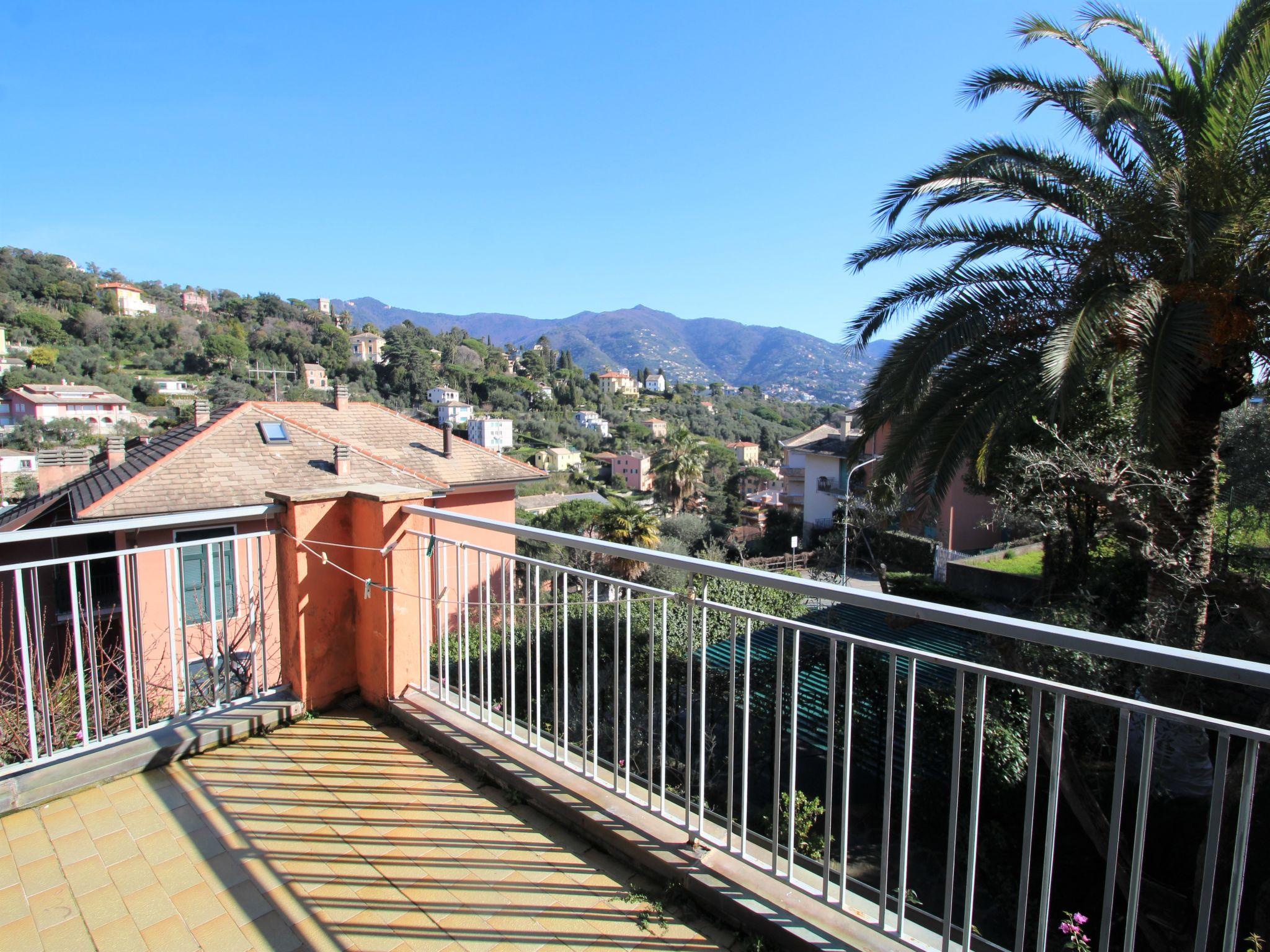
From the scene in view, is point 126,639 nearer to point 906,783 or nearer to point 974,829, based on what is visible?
point 906,783

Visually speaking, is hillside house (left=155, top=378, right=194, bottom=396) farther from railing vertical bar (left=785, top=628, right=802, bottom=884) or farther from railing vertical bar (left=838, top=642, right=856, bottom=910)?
railing vertical bar (left=838, top=642, right=856, bottom=910)

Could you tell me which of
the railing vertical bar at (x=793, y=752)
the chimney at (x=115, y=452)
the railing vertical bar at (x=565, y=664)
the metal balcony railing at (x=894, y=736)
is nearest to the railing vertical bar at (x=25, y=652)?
the metal balcony railing at (x=894, y=736)

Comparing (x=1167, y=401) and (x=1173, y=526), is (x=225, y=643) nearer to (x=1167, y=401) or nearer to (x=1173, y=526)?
(x=1167, y=401)

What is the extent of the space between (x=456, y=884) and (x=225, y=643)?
1582 millimetres

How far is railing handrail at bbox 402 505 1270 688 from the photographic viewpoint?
1406 mm

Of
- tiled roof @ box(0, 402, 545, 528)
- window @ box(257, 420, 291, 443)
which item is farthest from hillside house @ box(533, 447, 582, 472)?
window @ box(257, 420, 291, 443)

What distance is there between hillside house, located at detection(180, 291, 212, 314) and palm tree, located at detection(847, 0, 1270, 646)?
110676 mm

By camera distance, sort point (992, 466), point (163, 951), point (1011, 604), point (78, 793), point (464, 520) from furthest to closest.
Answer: point (1011, 604)
point (992, 466)
point (464, 520)
point (78, 793)
point (163, 951)

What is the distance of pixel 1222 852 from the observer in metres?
5.89

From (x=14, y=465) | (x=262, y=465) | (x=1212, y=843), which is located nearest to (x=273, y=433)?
(x=262, y=465)

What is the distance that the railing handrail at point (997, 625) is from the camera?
4.61 ft

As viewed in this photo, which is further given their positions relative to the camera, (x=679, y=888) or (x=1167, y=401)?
(x=1167, y=401)

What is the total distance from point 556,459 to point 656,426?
91.1 ft

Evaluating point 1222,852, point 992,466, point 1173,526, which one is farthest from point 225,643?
point 992,466
